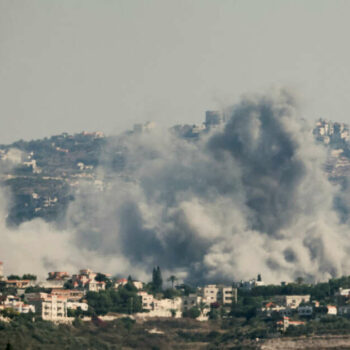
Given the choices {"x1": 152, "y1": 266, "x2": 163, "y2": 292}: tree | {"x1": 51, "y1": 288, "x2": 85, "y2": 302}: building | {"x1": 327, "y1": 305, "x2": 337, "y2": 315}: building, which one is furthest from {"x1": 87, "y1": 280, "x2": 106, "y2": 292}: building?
{"x1": 327, "y1": 305, "x2": 337, "y2": 315}: building

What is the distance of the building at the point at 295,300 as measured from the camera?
18000 cm

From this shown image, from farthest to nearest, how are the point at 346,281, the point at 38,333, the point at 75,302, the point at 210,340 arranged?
1. the point at 346,281
2. the point at 75,302
3. the point at 210,340
4. the point at 38,333

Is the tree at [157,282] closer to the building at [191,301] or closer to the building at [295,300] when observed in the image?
the building at [191,301]

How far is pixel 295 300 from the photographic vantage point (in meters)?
182

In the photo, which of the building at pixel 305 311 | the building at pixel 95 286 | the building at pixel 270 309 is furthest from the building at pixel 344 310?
the building at pixel 95 286

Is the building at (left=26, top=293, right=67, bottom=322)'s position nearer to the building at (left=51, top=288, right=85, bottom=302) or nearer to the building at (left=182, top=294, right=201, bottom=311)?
the building at (left=51, top=288, right=85, bottom=302)

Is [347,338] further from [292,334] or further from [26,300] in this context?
[26,300]

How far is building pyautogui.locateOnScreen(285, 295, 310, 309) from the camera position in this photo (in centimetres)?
18000

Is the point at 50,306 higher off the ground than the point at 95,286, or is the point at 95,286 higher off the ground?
the point at 95,286

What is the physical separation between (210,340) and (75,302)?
17319 mm

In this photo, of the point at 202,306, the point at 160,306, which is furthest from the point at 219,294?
the point at 160,306

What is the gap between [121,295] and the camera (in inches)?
7180

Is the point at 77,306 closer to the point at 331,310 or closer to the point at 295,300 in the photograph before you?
the point at 295,300

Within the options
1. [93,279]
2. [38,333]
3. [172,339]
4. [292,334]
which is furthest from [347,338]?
[93,279]
